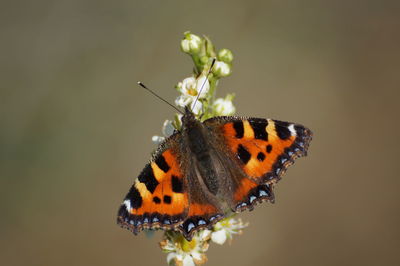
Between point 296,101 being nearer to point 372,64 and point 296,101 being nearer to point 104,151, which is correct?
point 372,64

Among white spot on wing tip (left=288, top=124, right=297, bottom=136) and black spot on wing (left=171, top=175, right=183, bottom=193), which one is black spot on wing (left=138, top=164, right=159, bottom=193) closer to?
black spot on wing (left=171, top=175, right=183, bottom=193)

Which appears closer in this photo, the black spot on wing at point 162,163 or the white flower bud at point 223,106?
the black spot on wing at point 162,163

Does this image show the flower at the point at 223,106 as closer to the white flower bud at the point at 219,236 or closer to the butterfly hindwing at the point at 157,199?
the butterfly hindwing at the point at 157,199

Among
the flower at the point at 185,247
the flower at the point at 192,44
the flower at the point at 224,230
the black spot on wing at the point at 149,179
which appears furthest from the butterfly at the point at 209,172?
the flower at the point at 192,44

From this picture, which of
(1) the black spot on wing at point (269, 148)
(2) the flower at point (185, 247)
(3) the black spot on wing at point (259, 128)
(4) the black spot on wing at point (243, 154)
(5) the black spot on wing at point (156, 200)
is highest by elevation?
(3) the black spot on wing at point (259, 128)

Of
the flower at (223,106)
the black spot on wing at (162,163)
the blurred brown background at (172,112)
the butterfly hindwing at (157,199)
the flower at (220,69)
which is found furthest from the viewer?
the blurred brown background at (172,112)

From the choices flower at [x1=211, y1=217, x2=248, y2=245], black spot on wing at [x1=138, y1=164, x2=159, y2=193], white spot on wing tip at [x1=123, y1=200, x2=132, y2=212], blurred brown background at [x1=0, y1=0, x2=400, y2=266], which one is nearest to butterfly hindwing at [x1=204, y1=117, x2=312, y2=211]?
flower at [x1=211, y1=217, x2=248, y2=245]

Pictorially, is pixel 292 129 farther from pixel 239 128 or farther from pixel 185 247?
pixel 185 247

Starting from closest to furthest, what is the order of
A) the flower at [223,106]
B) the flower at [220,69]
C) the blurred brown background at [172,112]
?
the flower at [220,69]
the flower at [223,106]
the blurred brown background at [172,112]
